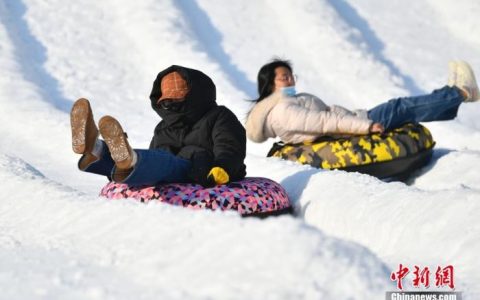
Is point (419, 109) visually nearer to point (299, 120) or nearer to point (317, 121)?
point (317, 121)

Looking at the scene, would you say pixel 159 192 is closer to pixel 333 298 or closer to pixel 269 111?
pixel 333 298

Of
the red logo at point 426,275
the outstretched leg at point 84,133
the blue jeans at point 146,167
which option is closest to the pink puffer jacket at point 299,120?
the blue jeans at point 146,167

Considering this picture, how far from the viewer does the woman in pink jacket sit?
4938 mm

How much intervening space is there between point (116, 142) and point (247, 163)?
2601mm

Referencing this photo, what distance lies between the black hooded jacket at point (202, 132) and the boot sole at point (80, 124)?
0.62 metres

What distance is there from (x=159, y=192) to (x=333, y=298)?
5.43 ft

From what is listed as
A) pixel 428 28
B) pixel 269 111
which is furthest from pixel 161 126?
pixel 428 28

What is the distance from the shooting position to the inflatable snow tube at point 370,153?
15.8 ft

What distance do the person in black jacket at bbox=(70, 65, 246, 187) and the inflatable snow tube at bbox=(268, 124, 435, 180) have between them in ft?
4.71

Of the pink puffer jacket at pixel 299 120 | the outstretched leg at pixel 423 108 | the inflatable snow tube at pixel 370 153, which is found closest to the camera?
the inflatable snow tube at pixel 370 153

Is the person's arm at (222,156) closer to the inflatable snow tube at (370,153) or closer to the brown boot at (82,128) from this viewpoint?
the brown boot at (82,128)

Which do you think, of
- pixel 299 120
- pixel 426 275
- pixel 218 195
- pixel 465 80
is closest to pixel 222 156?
pixel 218 195

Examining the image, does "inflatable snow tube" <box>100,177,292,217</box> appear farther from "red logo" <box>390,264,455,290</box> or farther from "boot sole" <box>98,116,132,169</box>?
"red logo" <box>390,264,455,290</box>

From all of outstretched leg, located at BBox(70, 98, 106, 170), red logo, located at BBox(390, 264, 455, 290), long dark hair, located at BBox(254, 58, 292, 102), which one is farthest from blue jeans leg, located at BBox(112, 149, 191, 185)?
long dark hair, located at BBox(254, 58, 292, 102)
